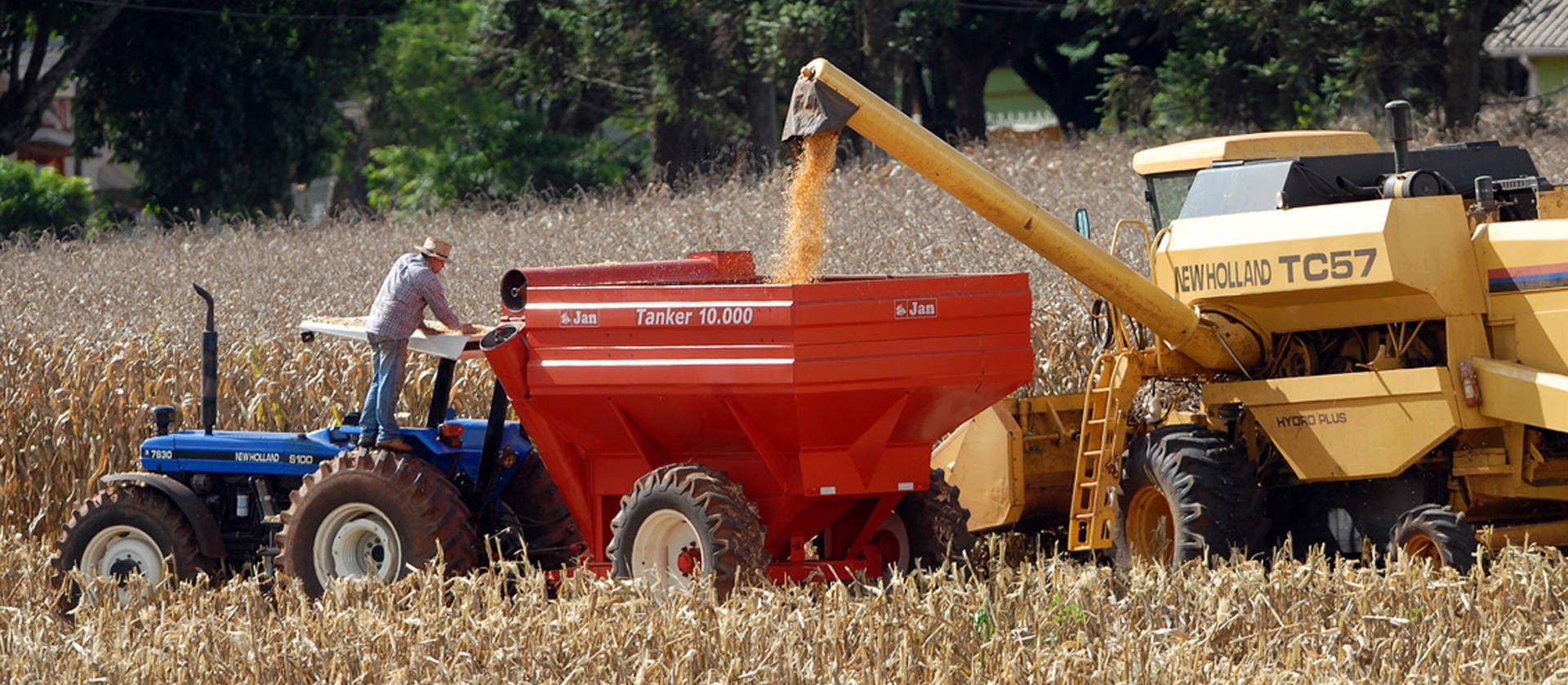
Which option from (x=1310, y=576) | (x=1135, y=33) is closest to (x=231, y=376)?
(x=1310, y=576)

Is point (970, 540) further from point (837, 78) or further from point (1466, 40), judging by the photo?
point (1466, 40)

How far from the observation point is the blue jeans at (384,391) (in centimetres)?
870

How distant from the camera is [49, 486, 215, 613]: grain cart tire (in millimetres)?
9156

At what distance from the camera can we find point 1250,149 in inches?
401

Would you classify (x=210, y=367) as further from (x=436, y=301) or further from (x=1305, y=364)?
(x=1305, y=364)

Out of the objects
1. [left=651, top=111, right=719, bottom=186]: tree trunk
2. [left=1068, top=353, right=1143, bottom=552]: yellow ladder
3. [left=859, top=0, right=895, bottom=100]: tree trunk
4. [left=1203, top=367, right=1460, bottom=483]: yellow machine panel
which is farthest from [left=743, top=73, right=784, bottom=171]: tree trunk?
[left=1203, top=367, right=1460, bottom=483]: yellow machine panel

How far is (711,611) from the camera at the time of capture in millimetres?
6957

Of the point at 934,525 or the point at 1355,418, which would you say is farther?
the point at 934,525

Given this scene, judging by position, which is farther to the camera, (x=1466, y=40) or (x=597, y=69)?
(x=597, y=69)

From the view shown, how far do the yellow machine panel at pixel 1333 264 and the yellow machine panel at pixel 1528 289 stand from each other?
0.09 m

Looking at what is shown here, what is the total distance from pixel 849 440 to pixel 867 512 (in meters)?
0.71

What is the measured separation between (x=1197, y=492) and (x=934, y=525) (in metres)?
1.22

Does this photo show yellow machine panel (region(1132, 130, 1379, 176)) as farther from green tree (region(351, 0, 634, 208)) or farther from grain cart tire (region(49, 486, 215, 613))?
green tree (region(351, 0, 634, 208))

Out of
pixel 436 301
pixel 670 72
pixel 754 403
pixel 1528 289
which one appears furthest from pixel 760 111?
pixel 754 403
